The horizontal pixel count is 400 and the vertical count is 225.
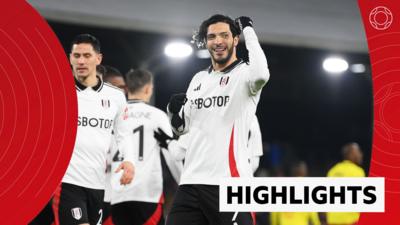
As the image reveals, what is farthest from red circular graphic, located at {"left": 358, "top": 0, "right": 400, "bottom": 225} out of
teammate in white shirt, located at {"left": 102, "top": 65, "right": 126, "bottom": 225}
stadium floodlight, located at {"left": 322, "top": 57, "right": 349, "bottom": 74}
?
stadium floodlight, located at {"left": 322, "top": 57, "right": 349, "bottom": 74}

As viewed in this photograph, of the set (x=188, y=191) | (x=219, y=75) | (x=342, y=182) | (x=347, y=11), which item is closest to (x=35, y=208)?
(x=188, y=191)

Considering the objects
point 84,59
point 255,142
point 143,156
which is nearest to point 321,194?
point 255,142

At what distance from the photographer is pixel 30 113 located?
270 inches

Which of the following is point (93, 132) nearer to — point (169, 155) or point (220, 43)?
point (220, 43)

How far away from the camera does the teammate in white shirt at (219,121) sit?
651cm

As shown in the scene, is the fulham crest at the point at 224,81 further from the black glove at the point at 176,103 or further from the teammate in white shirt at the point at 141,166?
the teammate in white shirt at the point at 141,166

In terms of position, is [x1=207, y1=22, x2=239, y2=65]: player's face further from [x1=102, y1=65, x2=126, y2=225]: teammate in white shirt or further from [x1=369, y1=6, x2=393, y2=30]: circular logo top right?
[x1=102, y1=65, x2=126, y2=225]: teammate in white shirt

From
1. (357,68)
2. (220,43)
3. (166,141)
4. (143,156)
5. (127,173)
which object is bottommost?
(127,173)

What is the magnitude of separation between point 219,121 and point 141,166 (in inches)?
112

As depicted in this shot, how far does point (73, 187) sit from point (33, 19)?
1.51m

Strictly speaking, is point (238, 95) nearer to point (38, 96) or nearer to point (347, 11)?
point (38, 96)

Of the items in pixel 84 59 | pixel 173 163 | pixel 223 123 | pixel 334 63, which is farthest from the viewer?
pixel 334 63

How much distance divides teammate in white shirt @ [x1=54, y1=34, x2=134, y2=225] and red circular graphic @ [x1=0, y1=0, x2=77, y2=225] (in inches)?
22.2

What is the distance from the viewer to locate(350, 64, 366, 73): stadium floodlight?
2347 centimetres
